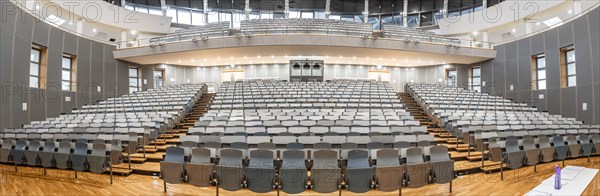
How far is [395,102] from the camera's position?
10656 millimetres

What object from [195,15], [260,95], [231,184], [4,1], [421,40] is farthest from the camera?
[195,15]

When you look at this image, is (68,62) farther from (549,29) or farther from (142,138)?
(549,29)

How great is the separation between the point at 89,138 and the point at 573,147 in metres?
9.87

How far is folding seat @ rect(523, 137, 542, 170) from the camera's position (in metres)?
5.42

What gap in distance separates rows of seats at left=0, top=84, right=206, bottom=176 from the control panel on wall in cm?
569

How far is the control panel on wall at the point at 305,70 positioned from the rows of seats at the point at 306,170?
34.4 feet

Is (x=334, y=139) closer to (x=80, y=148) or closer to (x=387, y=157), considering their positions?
(x=387, y=157)

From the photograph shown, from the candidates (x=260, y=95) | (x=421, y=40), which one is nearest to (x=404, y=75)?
(x=421, y=40)

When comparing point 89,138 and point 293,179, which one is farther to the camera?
point 89,138

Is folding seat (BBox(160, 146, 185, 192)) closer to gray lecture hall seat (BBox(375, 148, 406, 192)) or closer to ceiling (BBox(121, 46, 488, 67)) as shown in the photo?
gray lecture hall seat (BBox(375, 148, 406, 192))

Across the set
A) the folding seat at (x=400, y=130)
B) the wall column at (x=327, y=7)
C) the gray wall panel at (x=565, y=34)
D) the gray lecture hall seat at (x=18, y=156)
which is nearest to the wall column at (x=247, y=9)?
the wall column at (x=327, y=7)

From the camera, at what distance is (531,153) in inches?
215

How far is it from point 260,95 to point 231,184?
7.49 meters

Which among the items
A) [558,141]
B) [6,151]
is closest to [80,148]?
[6,151]
